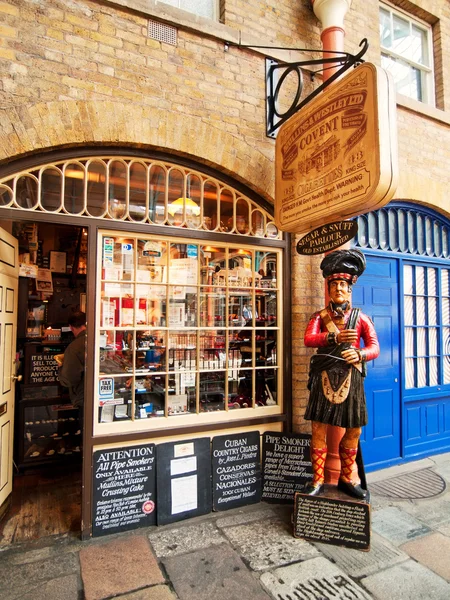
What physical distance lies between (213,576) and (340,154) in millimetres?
3408

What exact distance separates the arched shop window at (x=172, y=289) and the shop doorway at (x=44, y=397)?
107cm

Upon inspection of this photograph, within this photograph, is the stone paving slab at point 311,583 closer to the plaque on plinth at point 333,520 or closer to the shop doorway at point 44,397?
the plaque on plinth at point 333,520

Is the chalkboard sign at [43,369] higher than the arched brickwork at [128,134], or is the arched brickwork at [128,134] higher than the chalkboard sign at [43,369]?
the arched brickwork at [128,134]

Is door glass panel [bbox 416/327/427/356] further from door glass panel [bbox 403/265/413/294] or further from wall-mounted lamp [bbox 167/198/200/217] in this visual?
wall-mounted lamp [bbox 167/198/200/217]

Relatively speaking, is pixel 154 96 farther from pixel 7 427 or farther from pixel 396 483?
pixel 396 483

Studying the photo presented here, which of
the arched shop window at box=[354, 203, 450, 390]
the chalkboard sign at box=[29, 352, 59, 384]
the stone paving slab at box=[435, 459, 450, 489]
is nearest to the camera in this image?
the stone paving slab at box=[435, 459, 450, 489]

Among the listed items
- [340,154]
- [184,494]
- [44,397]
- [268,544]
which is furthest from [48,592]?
[340,154]

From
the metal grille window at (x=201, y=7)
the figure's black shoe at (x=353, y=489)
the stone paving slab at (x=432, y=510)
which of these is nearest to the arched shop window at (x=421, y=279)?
the stone paving slab at (x=432, y=510)

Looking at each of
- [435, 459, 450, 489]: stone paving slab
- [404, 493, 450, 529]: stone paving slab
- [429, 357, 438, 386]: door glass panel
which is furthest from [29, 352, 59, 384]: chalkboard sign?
[429, 357, 438, 386]: door glass panel

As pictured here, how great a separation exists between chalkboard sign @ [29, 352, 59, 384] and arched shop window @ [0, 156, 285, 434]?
2085mm

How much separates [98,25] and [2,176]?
167 cm

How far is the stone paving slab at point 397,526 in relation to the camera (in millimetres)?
3422

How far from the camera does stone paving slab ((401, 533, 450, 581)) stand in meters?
2.96

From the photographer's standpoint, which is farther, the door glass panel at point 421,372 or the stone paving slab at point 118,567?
the door glass panel at point 421,372
